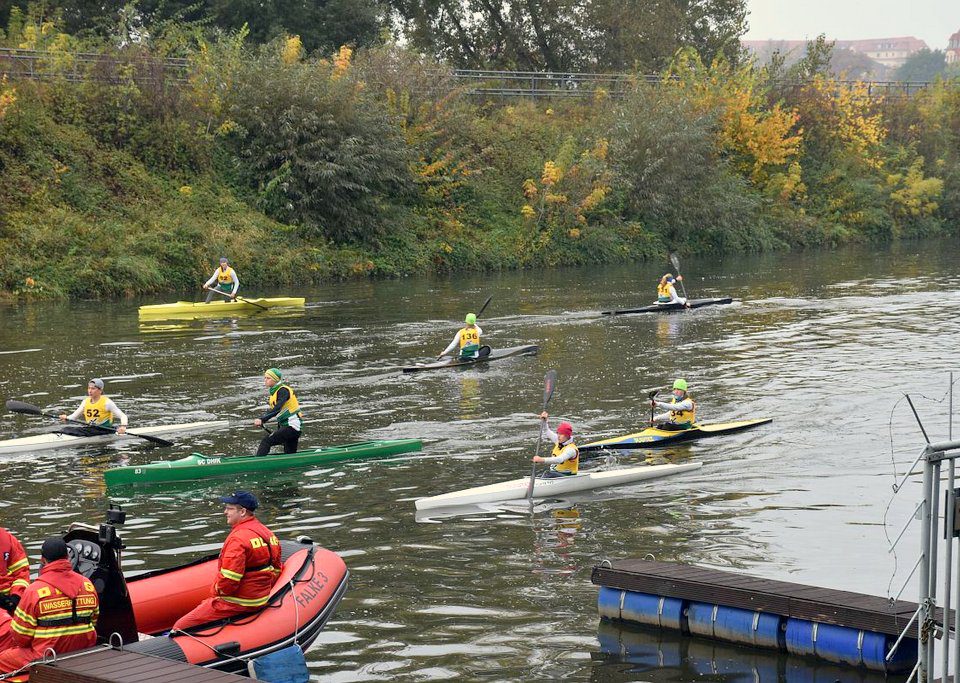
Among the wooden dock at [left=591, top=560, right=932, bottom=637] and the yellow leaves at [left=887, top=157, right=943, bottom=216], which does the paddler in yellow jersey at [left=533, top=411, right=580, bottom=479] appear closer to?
the wooden dock at [left=591, top=560, right=932, bottom=637]

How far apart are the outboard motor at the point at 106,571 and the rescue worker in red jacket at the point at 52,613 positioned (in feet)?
1.67

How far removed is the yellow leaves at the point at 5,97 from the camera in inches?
1544

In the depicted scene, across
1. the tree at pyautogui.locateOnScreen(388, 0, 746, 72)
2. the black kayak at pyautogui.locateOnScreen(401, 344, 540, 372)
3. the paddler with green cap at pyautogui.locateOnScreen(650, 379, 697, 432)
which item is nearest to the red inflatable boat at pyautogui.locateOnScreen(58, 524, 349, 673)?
the paddler with green cap at pyautogui.locateOnScreen(650, 379, 697, 432)

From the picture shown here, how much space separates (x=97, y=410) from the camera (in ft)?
63.4

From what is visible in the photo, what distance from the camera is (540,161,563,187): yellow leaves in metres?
50.2

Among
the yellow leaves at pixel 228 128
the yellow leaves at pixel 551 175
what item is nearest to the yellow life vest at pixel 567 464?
the yellow leaves at pixel 228 128

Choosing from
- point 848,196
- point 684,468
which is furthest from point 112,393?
point 848,196

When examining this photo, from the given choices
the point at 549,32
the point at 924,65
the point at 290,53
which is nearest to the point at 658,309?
the point at 290,53

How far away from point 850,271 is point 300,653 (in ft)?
130

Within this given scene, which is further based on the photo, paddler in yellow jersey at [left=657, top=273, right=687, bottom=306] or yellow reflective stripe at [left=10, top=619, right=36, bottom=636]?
paddler in yellow jersey at [left=657, top=273, right=687, bottom=306]

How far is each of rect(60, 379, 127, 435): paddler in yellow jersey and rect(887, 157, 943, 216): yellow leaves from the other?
5180cm

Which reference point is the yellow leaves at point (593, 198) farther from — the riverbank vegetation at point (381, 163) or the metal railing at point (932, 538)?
the metal railing at point (932, 538)

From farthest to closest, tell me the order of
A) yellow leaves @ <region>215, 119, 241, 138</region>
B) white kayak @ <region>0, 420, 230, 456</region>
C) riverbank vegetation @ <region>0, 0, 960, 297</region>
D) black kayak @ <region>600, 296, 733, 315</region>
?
yellow leaves @ <region>215, 119, 241, 138</region> → riverbank vegetation @ <region>0, 0, 960, 297</region> → black kayak @ <region>600, 296, 733, 315</region> → white kayak @ <region>0, 420, 230, 456</region>

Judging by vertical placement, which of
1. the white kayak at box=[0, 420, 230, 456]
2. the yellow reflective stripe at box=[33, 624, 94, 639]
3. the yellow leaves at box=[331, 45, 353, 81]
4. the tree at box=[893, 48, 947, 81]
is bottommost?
the white kayak at box=[0, 420, 230, 456]
